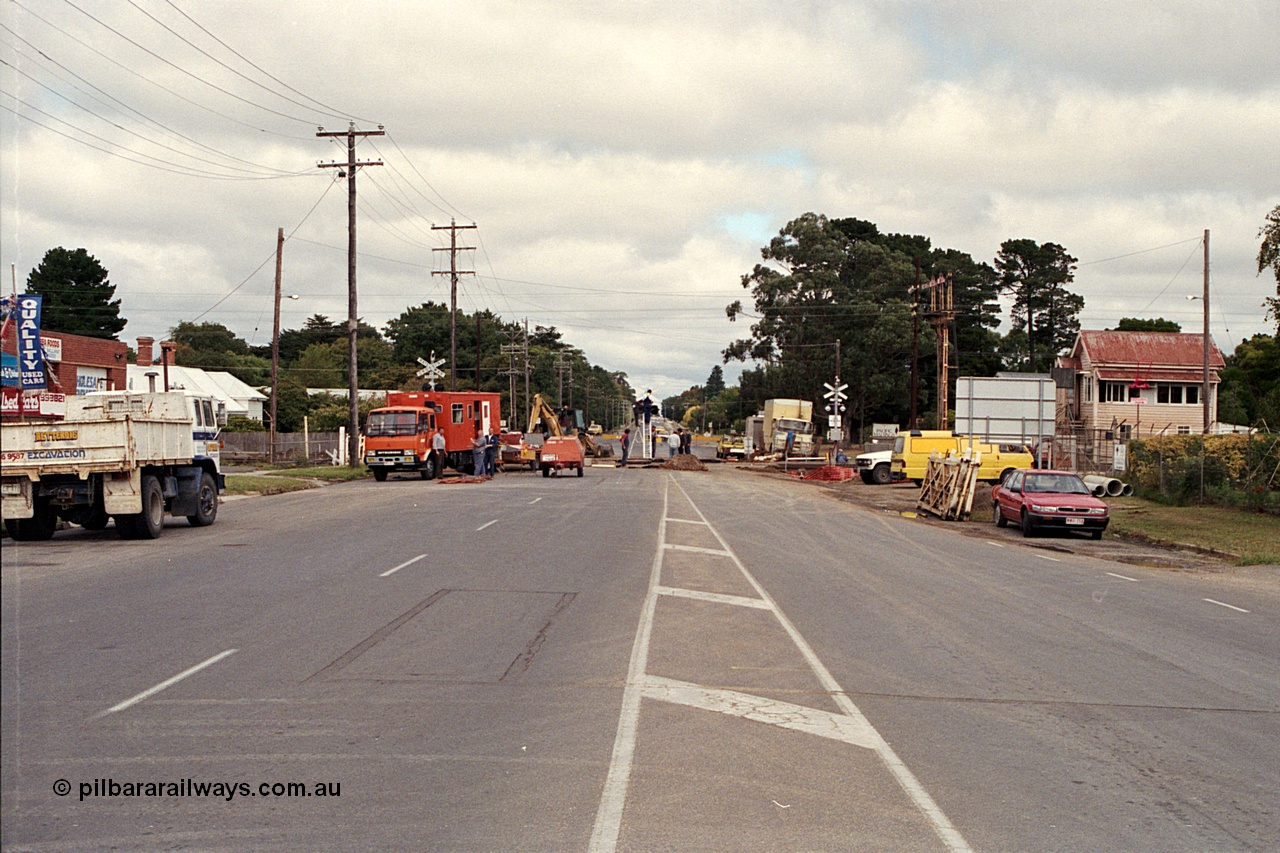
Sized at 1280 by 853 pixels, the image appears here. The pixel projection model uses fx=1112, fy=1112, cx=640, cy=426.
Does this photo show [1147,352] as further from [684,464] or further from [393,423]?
[393,423]

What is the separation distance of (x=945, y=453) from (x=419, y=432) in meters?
19.8

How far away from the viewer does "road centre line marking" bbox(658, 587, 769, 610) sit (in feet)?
43.8

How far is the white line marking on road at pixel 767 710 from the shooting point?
300 inches

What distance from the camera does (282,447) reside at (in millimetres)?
56562

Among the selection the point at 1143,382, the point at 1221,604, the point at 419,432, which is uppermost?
the point at 1143,382

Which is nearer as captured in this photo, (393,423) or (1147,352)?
(393,423)

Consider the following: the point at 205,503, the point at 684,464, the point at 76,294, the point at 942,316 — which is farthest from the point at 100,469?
the point at 76,294

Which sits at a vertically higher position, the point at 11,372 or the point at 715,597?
the point at 11,372

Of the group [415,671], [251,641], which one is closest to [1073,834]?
[415,671]

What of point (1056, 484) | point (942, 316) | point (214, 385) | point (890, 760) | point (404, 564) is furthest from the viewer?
point (214, 385)

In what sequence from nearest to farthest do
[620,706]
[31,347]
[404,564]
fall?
1. [620,706]
2. [404,564]
3. [31,347]

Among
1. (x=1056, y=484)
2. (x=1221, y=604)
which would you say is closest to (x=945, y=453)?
(x=1056, y=484)

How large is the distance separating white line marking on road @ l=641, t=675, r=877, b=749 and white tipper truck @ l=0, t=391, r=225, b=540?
12.6m

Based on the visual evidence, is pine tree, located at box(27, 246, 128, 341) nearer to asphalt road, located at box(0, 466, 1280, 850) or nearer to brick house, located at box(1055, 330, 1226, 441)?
asphalt road, located at box(0, 466, 1280, 850)
